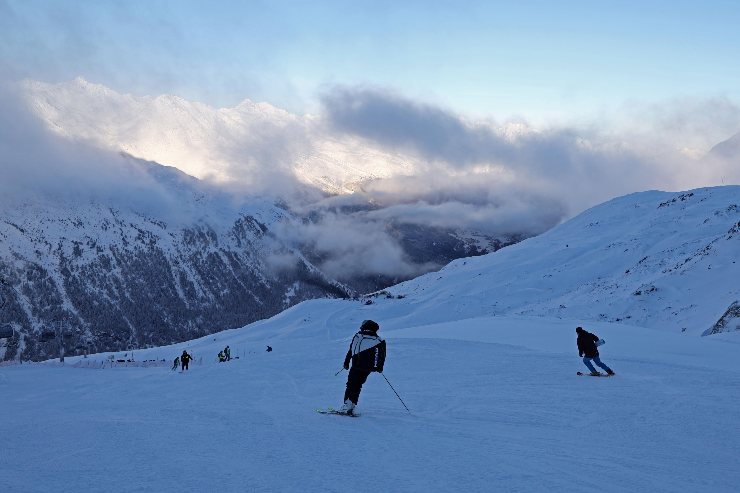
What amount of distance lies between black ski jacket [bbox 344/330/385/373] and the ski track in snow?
3.19ft

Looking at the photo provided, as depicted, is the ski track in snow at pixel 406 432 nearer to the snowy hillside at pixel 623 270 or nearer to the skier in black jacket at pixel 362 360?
the skier in black jacket at pixel 362 360

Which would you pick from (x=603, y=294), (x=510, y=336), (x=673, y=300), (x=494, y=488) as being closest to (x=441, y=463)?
(x=494, y=488)

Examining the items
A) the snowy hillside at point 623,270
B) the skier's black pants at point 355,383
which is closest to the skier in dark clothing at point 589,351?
the skier's black pants at point 355,383

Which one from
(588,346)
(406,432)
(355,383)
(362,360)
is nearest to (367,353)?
(362,360)

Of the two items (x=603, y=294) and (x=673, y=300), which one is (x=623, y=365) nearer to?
(x=673, y=300)

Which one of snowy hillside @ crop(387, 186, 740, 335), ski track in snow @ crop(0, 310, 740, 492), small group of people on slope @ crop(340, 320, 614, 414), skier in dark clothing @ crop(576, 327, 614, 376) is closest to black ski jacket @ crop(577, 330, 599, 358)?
skier in dark clothing @ crop(576, 327, 614, 376)

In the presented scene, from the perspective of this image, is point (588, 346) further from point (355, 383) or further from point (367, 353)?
point (355, 383)

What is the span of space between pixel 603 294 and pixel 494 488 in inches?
2315

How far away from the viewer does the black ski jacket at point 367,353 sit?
35.9 ft

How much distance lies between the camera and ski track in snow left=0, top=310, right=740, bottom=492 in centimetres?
625

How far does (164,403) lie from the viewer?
12.8 meters

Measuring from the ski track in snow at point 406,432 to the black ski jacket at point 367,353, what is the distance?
0.97m

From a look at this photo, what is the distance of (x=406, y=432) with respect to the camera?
8.99 metres

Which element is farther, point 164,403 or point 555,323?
point 555,323
